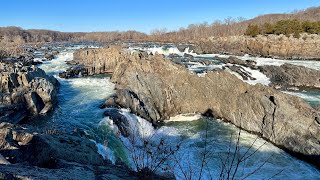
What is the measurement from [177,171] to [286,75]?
1000 inches

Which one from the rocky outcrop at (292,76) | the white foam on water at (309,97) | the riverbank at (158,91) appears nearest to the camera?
the riverbank at (158,91)

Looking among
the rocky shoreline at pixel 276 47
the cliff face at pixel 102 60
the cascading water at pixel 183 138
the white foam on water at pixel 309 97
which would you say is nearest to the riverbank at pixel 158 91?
the cascading water at pixel 183 138

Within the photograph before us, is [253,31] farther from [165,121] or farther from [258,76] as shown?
[165,121]

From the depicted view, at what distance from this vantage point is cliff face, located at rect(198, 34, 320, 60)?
2042 inches

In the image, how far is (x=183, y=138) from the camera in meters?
17.4

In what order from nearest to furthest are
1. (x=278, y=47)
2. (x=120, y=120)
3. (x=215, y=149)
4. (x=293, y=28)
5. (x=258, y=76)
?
(x=215, y=149) → (x=120, y=120) → (x=258, y=76) → (x=278, y=47) → (x=293, y=28)

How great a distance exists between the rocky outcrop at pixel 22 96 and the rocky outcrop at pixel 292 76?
74.0 feet

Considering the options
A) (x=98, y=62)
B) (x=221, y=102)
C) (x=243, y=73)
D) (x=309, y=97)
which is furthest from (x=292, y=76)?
(x=98, y=62)

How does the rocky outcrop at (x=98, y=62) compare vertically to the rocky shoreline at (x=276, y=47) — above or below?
below

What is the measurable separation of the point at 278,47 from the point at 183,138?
44.0 metres

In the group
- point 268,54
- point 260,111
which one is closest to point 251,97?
point 260,111

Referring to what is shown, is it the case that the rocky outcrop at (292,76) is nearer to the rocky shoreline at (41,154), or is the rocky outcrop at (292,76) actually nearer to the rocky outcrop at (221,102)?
the rocky outcrop at (221,102)

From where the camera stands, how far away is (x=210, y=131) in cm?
1845

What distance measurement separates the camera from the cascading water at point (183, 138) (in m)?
13.9
